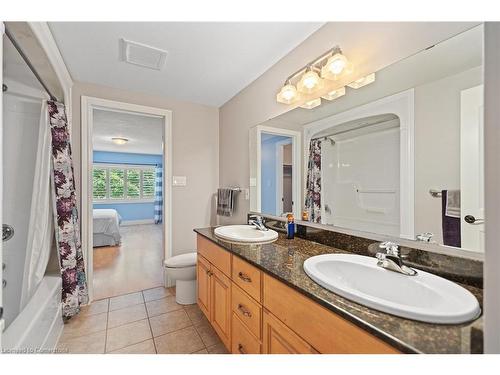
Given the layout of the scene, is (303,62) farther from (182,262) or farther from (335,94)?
(182,262)

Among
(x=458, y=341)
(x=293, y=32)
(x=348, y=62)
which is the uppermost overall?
(x=293, y=32)

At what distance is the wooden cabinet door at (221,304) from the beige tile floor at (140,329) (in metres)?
0.21

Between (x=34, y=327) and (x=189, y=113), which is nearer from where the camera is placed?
(x=34, y=327)

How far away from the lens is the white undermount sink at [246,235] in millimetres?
1457

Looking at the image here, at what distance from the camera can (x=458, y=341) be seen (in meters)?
0.55

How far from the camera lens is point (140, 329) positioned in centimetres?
179

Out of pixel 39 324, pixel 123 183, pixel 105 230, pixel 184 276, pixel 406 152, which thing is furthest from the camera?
pixel 123 183

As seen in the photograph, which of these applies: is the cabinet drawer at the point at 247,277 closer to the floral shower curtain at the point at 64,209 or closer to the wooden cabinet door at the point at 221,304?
the wooden cabinet door at the point at 221,304

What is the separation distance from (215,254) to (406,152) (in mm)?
1291

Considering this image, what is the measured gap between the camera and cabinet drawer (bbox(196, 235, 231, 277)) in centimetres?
141

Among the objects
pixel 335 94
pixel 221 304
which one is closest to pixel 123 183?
pixel 221 304
